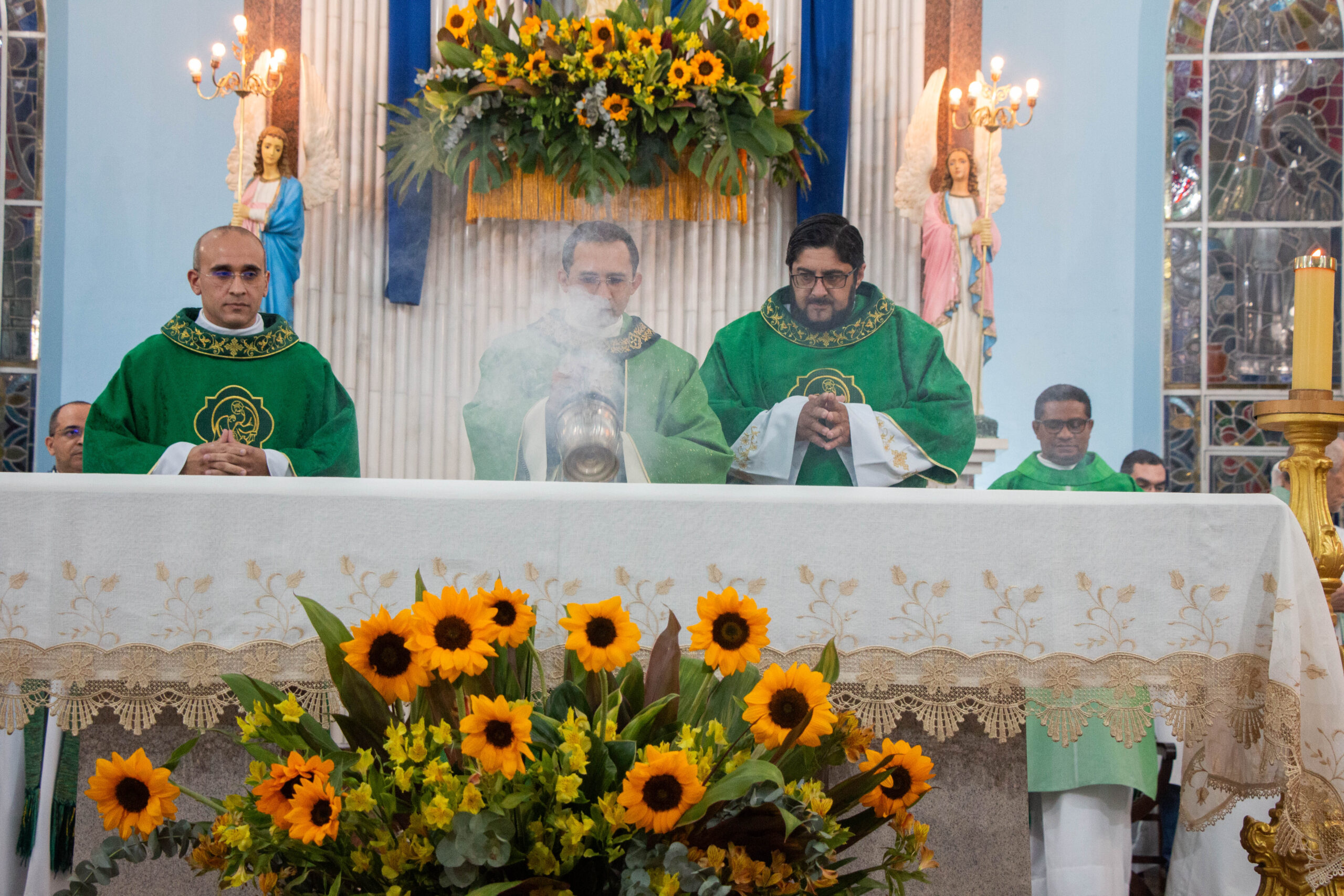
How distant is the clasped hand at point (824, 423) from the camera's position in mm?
2635

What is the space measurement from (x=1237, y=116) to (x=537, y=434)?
5.17 meters

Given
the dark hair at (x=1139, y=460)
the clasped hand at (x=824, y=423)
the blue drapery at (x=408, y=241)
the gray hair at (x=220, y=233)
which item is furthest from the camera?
the dark hair at (x=1139, y=460)

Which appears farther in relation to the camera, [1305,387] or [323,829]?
[1305,387]

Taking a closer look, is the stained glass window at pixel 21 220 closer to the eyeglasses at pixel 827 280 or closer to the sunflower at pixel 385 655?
the eyeglasses at pixel 827 280

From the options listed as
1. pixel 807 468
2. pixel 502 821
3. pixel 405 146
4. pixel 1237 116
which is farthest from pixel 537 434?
pixel 1237 116

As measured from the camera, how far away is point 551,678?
1751 millimetres

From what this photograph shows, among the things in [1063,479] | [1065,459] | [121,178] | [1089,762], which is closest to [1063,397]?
[1065,459]

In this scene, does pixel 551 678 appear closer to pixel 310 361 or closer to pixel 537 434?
pixel 537 434

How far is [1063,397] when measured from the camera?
455 cm

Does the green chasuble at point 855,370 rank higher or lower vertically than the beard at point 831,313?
lower

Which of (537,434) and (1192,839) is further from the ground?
(537,434)

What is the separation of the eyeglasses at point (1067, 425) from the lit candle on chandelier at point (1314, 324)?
2.54m

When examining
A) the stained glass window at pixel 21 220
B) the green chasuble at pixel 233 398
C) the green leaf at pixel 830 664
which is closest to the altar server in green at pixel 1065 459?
the green chasuble at pixel 233 398

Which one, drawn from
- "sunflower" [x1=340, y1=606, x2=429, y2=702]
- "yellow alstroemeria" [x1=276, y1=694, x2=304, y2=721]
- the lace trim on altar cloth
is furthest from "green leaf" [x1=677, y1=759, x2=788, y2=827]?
the lace trim on altar cloth
